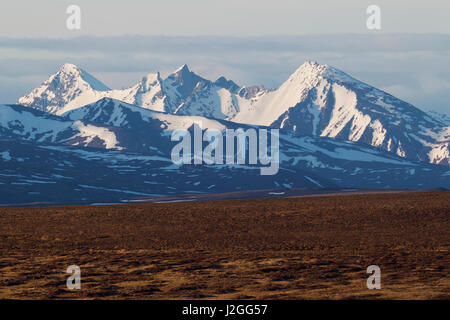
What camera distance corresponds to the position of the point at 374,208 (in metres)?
84.4

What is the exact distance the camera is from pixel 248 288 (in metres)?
45.9

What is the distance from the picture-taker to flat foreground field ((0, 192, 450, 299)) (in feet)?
150

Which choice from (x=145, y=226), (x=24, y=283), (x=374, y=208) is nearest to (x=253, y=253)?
(x=24, y=283)

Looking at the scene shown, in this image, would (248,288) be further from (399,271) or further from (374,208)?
(374,208)

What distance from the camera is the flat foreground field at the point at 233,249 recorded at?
45750mm

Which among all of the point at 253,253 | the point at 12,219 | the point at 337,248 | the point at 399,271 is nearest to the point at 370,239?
the point at 337,248

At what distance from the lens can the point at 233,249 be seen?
60.6 metres
